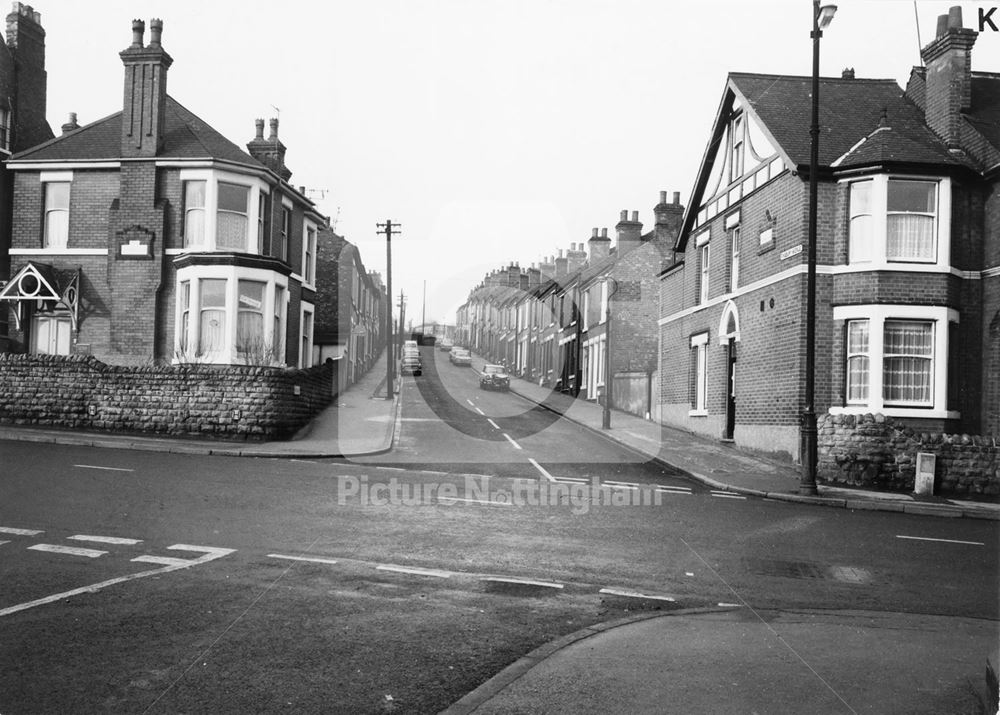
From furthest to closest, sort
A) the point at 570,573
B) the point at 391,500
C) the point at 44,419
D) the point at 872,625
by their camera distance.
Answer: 1. the point at 44,419
2. the point at 391,500
3. the point at 570,573
4. the point at 872,625

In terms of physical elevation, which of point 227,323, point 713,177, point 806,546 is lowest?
point 806,546

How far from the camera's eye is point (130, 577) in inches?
329

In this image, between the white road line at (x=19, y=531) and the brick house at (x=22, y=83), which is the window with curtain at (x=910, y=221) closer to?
the white road line at (x=19, y=531)

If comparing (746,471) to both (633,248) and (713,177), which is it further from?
(633,248)

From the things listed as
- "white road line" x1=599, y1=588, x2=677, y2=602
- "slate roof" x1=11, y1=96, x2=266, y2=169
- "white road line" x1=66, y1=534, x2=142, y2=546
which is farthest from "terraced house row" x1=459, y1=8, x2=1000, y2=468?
"white road line" x1=66, y1=534, x2=142, y2=546

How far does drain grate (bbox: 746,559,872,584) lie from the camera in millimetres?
9859

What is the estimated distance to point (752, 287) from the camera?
998 inches

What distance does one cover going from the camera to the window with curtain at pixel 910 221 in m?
21.7

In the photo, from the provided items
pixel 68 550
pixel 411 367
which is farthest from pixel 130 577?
pixel 411 367

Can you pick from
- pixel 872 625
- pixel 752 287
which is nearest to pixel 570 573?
pixel 872 625

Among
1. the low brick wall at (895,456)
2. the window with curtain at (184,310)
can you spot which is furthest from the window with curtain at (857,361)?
the window with curtain at (184,310)

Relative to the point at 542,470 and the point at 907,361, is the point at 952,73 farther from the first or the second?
the point at 542,470

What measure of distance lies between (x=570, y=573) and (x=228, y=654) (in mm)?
4401

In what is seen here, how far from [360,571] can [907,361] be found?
17.3m
